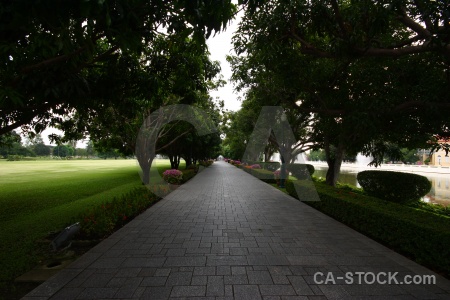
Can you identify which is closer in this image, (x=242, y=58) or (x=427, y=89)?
(x=427, y=89)

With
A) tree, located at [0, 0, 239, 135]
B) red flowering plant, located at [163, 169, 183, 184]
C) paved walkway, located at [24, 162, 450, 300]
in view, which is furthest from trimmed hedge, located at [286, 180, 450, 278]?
red flowering plant, located at [163, 169, 183, 184]

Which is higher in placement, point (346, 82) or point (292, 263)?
point (346, 82)

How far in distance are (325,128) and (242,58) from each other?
15.8ft

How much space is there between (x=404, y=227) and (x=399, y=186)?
6918 mm

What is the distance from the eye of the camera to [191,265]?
383cm

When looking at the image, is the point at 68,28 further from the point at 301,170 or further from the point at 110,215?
the point at 301,170

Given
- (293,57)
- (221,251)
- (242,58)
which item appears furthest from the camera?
(242,58)

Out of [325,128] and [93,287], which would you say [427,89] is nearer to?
[325,128]

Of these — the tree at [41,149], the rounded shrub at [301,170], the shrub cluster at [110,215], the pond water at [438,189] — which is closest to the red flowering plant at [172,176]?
the shrub cluster at [110,215]

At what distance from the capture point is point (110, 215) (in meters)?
5.79

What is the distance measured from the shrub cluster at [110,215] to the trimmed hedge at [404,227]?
6116mm

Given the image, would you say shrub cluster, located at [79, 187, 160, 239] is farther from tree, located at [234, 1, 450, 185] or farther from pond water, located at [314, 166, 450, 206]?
pond water, located at [314, 166, 450, 206]

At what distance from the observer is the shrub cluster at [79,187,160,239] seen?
199 inches

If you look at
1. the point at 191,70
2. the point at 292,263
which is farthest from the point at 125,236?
the point at 191,70
